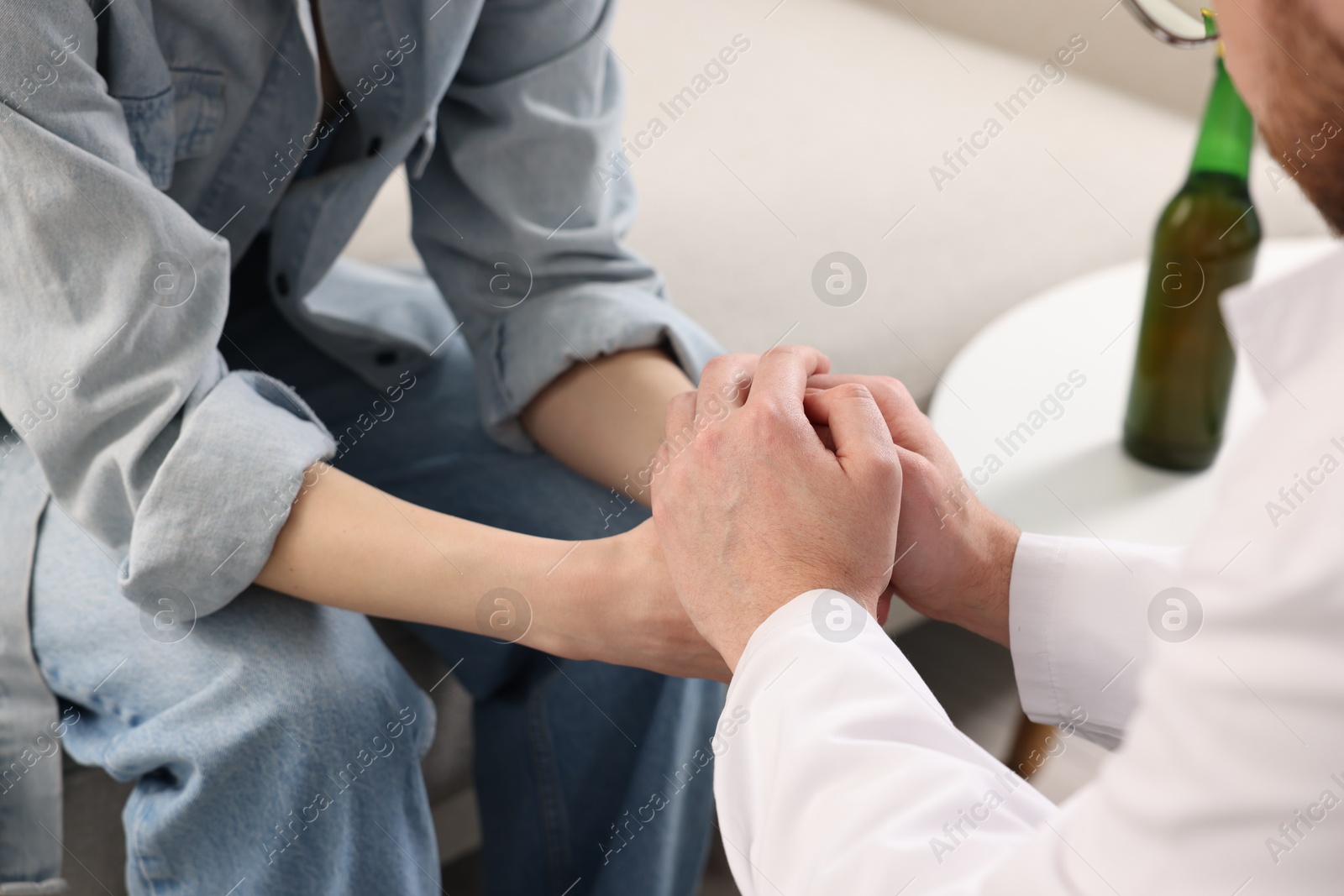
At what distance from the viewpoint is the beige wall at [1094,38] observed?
7.80ft

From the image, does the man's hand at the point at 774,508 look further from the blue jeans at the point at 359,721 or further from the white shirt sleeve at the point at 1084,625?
A: the blue jeans at the point at 359,721

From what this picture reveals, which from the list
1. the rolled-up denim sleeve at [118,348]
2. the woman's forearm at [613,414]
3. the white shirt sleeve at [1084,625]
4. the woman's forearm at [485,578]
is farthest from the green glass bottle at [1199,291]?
the rolled-up denim sleeve at [118,348]

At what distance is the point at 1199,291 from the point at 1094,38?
1769mm

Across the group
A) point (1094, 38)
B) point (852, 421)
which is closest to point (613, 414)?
point (852, 421)

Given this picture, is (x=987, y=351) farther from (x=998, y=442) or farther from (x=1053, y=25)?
(x=1053, y=25)

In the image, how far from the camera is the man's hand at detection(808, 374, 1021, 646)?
0.71 meters

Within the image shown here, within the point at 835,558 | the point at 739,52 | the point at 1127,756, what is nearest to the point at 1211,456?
the point at 835,558

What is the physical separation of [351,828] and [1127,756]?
50 centimetres

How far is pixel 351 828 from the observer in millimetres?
712

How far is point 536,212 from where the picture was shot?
93 centimetres

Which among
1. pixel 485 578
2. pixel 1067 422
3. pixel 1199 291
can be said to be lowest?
pixel 485 578

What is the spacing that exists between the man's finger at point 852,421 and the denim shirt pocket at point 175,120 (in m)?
0.44

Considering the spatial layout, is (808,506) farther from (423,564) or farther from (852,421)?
(423,564)

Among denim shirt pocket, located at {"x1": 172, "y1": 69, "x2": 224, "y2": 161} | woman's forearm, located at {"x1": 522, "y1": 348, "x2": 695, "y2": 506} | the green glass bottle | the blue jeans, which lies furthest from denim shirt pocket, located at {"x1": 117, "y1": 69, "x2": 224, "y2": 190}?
the green glass bottle
